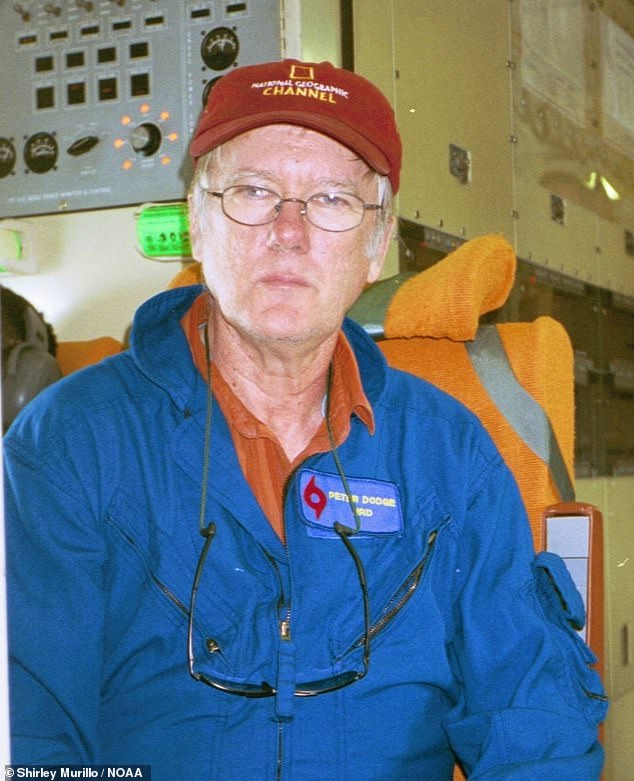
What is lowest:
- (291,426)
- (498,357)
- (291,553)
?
(291,553)

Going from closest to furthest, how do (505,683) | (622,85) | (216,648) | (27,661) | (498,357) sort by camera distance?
1. (27,661)
2. (216,648)
3. (505,683)
4. (498,357)
5. (622,85)

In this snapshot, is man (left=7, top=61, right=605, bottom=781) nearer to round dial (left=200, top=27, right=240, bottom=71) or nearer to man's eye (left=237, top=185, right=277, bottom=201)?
man's eye (left=237, top=185, right=277, bottom=201)

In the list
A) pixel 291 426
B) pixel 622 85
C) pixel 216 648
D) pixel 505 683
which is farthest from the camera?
pixel 622 85

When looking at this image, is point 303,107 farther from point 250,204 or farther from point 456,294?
point 456,294

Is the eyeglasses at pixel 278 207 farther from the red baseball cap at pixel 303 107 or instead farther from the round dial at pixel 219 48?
the round dial at pixel 219 48

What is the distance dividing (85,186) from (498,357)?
106cm

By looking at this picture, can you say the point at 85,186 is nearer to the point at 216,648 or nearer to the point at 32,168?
the point at 32,168

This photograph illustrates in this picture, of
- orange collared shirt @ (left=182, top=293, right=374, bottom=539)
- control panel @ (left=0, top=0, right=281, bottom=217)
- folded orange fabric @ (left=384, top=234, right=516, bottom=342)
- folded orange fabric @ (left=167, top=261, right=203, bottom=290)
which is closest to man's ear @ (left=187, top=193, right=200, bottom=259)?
orange collared shirt @ (left=182, top=293, right=374, bottom=539)

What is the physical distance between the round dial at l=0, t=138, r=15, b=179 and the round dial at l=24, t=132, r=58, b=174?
43 millimetres

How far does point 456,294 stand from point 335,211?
0.29 metres

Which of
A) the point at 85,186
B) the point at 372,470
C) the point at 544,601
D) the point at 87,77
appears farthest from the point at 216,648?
the point at 87,77

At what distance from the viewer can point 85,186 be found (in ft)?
6.98

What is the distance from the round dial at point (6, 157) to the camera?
7.18 feet

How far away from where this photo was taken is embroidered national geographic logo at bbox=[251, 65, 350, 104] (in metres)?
1.29
